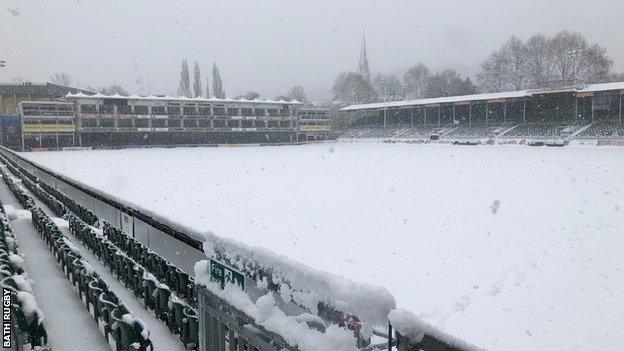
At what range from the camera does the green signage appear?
308 cm

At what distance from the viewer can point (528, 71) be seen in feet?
310

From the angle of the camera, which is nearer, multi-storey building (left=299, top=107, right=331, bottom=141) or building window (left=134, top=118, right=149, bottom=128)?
building window (left=134, top=118, right=149, bottom=128)

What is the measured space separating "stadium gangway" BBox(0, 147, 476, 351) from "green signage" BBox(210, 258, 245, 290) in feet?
0.41

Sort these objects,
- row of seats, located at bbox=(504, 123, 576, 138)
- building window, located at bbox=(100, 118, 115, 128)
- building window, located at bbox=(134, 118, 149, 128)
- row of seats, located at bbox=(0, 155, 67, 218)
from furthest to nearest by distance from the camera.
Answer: building window, located at bbox=(134, 118, 149, 128), building window, located at bbox=(100, 118, 115, 128), row of seats, located at bbox=(504, 123, 576, 138), row of seats, located at bbox=(0, 155, 67, 218)

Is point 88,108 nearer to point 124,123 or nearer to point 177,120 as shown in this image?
point 124,123

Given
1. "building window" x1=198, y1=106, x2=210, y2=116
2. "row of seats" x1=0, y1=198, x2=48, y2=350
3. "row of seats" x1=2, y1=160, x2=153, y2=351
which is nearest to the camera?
"row of seats" x1=2, y1=160, x2=153, y2=351

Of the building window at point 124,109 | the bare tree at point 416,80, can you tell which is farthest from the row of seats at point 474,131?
the bare tree at point 416,80

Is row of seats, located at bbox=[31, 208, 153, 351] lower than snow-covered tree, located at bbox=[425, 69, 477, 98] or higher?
lower

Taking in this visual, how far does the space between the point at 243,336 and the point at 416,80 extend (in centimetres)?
13145

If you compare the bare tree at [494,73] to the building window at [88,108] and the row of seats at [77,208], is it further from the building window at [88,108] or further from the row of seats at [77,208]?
the row of seats at [77,208]

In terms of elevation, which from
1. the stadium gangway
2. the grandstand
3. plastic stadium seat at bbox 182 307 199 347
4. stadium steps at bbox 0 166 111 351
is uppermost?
the grandstand

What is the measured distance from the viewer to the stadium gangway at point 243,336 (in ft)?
6.58

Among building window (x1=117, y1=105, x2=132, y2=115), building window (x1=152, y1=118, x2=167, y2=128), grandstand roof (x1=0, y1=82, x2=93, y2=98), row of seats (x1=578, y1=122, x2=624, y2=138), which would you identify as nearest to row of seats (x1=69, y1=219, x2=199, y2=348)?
row of seats (x1=578, y1=122, x2=624, y2=138)

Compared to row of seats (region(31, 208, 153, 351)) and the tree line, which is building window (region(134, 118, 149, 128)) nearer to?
the tree line
